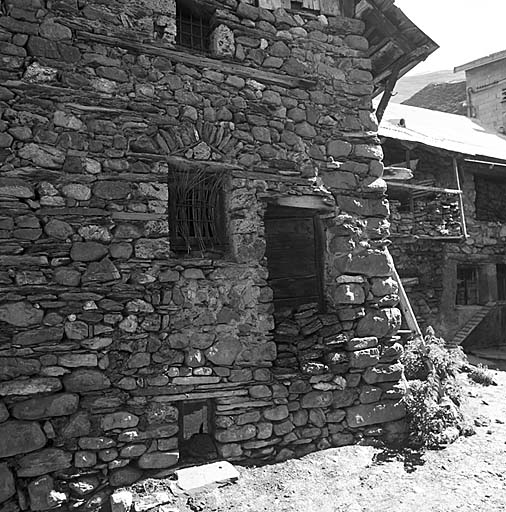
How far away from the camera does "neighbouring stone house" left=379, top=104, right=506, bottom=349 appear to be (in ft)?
35.2

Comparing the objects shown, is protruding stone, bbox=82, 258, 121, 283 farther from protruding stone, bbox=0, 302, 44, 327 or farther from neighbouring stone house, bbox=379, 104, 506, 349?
neighbouring stone house, bbox=379, 104, 506, 349

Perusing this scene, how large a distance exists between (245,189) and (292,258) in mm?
1099

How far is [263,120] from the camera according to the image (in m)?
4.88

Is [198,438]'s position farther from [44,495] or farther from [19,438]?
[19,438]

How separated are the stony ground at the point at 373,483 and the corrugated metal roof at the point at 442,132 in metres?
7.20

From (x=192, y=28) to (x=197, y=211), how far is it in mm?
2170

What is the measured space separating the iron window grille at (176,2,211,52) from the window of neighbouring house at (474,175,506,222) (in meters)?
9.97

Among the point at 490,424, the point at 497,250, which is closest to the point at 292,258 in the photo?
the point at 490,424

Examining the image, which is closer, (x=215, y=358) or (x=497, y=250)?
(x=215, y=358)

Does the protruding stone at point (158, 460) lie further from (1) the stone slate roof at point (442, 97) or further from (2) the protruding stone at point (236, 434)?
(1) the stone slate roof at point (442, 97)

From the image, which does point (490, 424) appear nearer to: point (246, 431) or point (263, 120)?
point (246, 431)

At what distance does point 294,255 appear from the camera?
17.3 ft

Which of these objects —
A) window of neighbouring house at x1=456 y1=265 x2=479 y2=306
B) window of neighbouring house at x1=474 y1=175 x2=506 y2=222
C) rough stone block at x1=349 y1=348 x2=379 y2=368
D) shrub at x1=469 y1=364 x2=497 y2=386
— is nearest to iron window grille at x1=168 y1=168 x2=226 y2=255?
rough stone block at x1=349 y1=348 x2=379 y2=368

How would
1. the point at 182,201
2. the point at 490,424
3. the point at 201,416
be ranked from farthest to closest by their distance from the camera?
the point at 490,424 → the point at 201,416 → the point at 182,201
